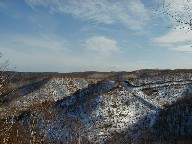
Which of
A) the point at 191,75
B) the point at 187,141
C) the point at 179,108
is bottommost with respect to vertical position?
the point at 187,141

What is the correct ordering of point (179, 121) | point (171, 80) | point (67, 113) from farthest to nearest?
point (171, 80) → point (67, 113) → point (179, 121)

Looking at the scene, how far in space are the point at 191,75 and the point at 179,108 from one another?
25.1 metres

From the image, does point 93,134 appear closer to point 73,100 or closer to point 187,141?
point 187,141

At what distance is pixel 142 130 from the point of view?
48844 millimetres

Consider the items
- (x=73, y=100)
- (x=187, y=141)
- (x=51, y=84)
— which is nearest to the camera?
(x=187, y=141)

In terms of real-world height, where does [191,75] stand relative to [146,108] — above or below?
above

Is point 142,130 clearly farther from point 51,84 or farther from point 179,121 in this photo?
point 51,84

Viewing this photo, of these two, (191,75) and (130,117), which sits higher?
(191,75)

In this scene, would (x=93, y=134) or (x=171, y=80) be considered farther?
(x=171, y=80)

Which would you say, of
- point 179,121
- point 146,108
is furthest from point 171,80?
point 179,121

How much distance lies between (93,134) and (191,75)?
35.8 meters

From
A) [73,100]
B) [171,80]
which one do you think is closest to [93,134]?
[73,100]

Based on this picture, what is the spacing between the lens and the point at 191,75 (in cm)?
7625

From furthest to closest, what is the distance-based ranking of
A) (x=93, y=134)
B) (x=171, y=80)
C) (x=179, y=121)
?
(x=171, y=80) < (x=179, y=121) < (x=93, y=134)
